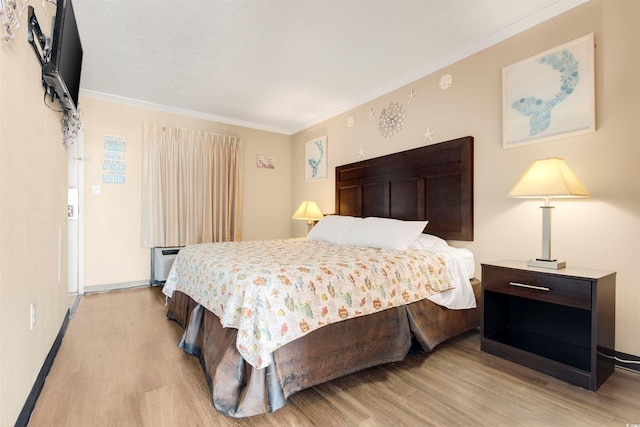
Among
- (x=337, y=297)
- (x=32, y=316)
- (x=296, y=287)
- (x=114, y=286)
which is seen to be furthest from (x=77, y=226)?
(x=337, y=297)

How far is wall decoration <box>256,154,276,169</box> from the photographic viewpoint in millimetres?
5161

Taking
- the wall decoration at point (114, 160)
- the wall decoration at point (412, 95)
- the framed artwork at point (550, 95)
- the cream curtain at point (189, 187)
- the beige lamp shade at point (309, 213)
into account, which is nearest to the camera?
the framed artwork at point (550, 95)

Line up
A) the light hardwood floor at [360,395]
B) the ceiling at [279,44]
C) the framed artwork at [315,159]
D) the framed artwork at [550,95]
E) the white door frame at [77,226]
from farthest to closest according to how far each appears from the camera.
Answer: the framed artwork at [315,159]
the white door frame at [77,226]
the ceiling at [279,44]
the framed artwork at [550,95]
the light hardwood floor at [360,395]

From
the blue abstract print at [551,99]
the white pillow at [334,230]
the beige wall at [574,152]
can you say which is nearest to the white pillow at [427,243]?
the beige wall at [574,152]

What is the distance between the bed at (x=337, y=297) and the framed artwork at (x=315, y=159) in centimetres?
154

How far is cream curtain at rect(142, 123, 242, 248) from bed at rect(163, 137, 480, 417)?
165 cm

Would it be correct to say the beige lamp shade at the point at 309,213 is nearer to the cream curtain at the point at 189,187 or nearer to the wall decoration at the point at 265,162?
the cream curtain at the point at 189,187

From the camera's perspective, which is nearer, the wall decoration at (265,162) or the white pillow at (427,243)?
the white pillow at (427,243)

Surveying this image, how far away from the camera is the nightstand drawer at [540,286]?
1.77 meters

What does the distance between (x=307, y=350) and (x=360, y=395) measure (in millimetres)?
379

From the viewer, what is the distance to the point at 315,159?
15.9ft

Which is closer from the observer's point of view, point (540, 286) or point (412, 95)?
point (540, 286)

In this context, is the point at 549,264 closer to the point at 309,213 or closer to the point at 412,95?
the point at 412,95

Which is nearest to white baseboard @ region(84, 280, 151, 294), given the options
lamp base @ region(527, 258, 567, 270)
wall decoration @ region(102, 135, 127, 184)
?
wall decoration @ region(102, 135, 127, 184)
